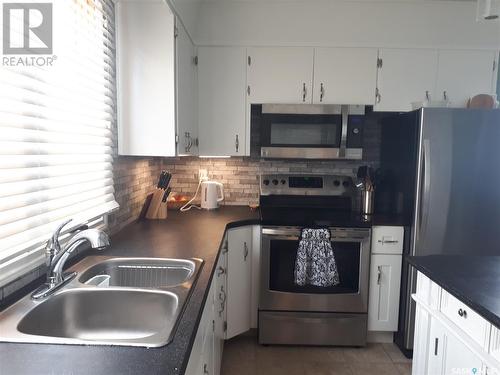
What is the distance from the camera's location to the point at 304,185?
9.68 ft

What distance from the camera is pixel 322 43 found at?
8.79 ft

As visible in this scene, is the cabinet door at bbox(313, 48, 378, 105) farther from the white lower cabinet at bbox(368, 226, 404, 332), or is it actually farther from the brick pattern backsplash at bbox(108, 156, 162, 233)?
the brick pattern backsplash at bbox(108, 156, 162, 233)

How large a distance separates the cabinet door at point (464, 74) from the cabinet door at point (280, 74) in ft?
3.34

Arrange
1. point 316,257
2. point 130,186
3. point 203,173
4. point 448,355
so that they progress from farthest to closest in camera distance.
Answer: point 203,173 < point 316,257 < point 130,186 < point 448,355

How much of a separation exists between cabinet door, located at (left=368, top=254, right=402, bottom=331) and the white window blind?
5.98 feet

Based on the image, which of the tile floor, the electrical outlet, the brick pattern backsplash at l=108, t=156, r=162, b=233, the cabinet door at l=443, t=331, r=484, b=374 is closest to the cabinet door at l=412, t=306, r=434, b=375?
the cabinet door at l=443, t=331, r=484, b=374

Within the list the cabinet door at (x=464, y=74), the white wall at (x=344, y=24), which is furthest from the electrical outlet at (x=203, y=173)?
the cabinet door at (x=464, y=74)

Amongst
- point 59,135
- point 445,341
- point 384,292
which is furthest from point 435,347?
point 59,135

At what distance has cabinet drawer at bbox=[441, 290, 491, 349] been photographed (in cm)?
112

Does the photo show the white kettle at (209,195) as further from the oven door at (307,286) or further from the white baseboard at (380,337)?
the white baseboard at (380,337)

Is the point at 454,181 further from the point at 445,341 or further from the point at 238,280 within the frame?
the point at 238,280

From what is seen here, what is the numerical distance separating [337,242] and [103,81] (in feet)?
5.89

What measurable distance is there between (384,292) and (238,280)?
1.06 m

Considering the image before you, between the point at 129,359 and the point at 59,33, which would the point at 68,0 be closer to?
the point at 59,33
